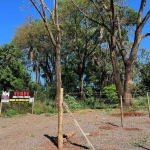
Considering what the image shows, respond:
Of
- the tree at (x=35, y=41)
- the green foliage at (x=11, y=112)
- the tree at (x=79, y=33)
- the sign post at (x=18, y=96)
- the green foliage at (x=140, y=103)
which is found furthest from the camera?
the tree at (x=35, y=41)

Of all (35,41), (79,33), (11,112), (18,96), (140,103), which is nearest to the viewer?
(11,112)

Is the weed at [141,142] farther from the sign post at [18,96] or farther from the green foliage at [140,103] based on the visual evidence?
the sign post at [18,96]

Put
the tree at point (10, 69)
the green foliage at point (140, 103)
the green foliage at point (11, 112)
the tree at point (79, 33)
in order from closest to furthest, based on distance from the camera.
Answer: the green foliage at point (11, 112) → the green foliage at point (140, 103) → the tree at point (10, 69) → the tree at point (79, 33)

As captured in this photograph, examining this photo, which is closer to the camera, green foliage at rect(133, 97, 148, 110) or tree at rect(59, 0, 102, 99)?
green foliage at rect(133, 97, 148, 110)

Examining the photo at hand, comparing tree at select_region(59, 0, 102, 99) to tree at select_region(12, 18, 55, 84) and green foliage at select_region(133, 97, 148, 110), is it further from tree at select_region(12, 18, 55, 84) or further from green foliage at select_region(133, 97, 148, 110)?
green foliage at select_region(133, 97, 148, 110)

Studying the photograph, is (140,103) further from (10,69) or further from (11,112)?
(10,69)

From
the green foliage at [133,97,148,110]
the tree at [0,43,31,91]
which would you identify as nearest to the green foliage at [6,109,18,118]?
the tree at [0,43,31,91]

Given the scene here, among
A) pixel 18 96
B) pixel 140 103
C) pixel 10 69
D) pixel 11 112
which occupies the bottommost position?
pixel 11 112

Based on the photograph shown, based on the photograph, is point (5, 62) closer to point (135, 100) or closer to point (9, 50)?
point (9, 50)

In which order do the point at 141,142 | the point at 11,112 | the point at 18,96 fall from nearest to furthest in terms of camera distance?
1. the point at 141,142
2. the point at 11,112
3. the point at 18,96

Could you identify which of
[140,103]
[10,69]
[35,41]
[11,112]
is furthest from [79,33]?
[11,112]

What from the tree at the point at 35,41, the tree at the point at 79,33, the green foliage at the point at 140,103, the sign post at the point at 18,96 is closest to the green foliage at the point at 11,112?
the sign post at the point at 18,96

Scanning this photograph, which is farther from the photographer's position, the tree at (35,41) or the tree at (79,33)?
the tree at (35,41)

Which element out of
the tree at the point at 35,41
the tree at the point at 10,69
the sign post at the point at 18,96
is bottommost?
the sign post at the point at 18,96
